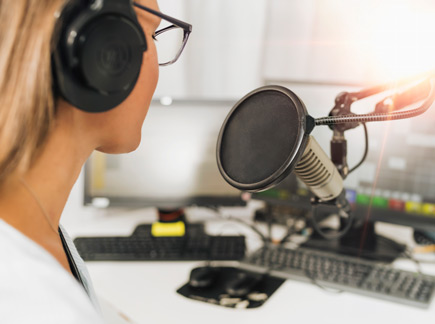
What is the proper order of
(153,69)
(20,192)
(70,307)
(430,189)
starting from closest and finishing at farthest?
(70,307) < (20,192) < (153,69) < (430,189)

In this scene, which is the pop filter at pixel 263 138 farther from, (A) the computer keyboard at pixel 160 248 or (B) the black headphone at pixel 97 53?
(A) the computer keyboard at pixel 160 248

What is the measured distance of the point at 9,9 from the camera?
51 cm

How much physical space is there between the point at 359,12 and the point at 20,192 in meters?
1.50

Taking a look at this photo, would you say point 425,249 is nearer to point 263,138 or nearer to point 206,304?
point 206,304

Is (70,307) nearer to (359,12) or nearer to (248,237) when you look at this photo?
(248,237)

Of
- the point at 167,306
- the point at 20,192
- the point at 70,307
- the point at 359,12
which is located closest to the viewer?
the point at 70,307

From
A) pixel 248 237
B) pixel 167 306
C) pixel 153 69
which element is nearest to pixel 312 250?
pixel 248 237

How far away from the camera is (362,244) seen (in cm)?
141

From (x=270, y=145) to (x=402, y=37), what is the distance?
1.26 metres

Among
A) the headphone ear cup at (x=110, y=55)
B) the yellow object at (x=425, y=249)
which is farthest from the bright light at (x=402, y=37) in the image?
the headphone ear cup at (x=110, y=55)

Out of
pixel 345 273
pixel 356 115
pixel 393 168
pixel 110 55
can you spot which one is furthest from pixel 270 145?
pixel 393 168

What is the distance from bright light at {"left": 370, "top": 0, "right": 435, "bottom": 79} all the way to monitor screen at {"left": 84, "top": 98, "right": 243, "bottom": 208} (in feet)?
2.04

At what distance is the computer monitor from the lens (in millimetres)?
1273

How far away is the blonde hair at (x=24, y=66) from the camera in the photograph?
510mm
